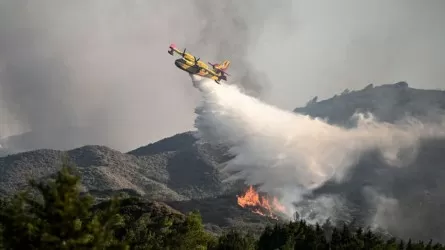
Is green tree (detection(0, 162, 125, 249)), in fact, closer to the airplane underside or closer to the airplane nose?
the airplane nose

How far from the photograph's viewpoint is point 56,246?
25609 mm

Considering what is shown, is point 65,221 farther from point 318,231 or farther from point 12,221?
point 318,231

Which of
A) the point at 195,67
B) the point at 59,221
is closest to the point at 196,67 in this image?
the point at 195,67

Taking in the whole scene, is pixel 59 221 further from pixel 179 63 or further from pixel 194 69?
pixel 194 69

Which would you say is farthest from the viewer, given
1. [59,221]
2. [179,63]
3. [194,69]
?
[194,69]

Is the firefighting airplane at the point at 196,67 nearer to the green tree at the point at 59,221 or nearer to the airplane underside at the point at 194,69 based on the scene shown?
the airplane underside at the point at 194,69

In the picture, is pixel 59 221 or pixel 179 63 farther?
pixel 179 63

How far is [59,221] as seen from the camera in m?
Result: 26.2

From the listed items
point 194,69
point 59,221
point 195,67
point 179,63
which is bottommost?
point 59,221

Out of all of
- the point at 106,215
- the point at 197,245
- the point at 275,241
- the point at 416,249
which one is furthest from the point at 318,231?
the point at 106,215

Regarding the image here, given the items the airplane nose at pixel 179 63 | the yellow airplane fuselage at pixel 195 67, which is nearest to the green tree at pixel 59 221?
the airplane nose at pixel 179 63

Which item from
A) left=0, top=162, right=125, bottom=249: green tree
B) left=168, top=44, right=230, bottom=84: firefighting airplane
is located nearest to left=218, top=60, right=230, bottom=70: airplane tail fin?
left=168, top=44, right=230, bottom=84: firefighting airplane

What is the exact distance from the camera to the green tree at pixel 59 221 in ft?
85.1

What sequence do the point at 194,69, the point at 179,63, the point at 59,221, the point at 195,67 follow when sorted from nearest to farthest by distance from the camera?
the point at 59,221, the point at 179,63, the point at 195,67, the point at 194,69
